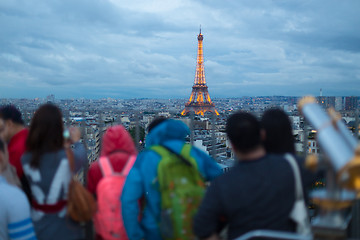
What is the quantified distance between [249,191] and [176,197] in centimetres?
74

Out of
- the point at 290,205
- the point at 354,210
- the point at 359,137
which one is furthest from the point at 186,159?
the point at 359,137

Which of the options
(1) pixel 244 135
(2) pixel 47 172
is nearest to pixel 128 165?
(2) pixel 47 172

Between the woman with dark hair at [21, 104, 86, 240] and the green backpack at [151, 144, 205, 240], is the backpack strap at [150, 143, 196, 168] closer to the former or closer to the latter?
the green backpack at [151, 144, 205, 240]

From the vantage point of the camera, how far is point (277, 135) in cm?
265

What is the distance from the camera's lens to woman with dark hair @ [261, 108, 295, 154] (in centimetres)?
265

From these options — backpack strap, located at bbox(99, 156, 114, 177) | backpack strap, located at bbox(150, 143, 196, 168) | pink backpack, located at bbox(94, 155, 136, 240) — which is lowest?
pink backpack, located at bbox(94, 155, 136, 240)

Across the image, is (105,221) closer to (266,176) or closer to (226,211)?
(226,211)

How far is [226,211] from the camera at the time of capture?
6.77ft

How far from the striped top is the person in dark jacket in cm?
137

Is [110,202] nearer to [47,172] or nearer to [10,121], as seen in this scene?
[47,172]

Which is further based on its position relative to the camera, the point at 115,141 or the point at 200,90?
the point at 200,90

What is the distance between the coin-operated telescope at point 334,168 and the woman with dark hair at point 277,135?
78 cm

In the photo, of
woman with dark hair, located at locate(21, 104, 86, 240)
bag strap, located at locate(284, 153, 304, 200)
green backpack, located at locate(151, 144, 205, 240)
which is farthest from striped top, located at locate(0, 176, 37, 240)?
bag strap, located at locate(284, 153, 304, 200)

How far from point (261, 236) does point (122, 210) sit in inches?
47.1
